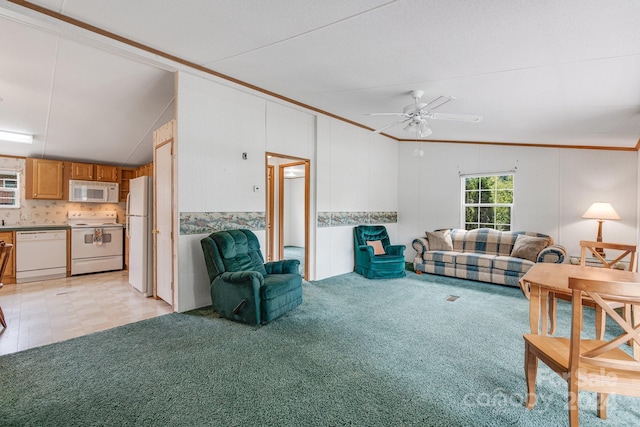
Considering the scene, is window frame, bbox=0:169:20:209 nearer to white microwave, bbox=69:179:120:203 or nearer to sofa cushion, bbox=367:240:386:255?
white microwave, bbox=69:179:120:203

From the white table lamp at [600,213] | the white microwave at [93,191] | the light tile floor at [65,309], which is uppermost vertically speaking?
the white microwave at [93,191]

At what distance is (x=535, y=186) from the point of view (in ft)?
17.8

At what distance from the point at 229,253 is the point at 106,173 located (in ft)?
15.7

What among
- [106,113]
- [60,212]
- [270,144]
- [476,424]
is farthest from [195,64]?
[60,212]

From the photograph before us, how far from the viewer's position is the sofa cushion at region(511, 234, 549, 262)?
15.5ft

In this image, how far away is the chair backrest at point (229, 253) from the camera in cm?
334

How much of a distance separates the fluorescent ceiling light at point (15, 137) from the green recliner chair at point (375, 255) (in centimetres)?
567

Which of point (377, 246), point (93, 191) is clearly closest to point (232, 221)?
point (377, 246)

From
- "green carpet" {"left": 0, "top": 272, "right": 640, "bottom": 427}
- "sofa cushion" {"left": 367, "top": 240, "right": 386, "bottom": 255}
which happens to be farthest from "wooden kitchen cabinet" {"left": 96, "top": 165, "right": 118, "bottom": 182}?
"sofa cushion" {"left": 367, "top": 240, "right": 386, "bottom": 255}

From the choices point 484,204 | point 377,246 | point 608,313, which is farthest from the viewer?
point 484,204

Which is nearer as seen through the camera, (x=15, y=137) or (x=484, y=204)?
(x=15, y=137)

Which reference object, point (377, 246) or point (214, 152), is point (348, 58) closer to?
point (214, 152)

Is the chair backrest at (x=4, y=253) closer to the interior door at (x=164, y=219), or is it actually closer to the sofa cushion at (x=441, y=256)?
the interior door at (x=164, y=219)

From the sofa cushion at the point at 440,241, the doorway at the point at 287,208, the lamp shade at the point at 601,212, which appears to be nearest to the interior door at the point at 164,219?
the doorway at the point at 287,208
